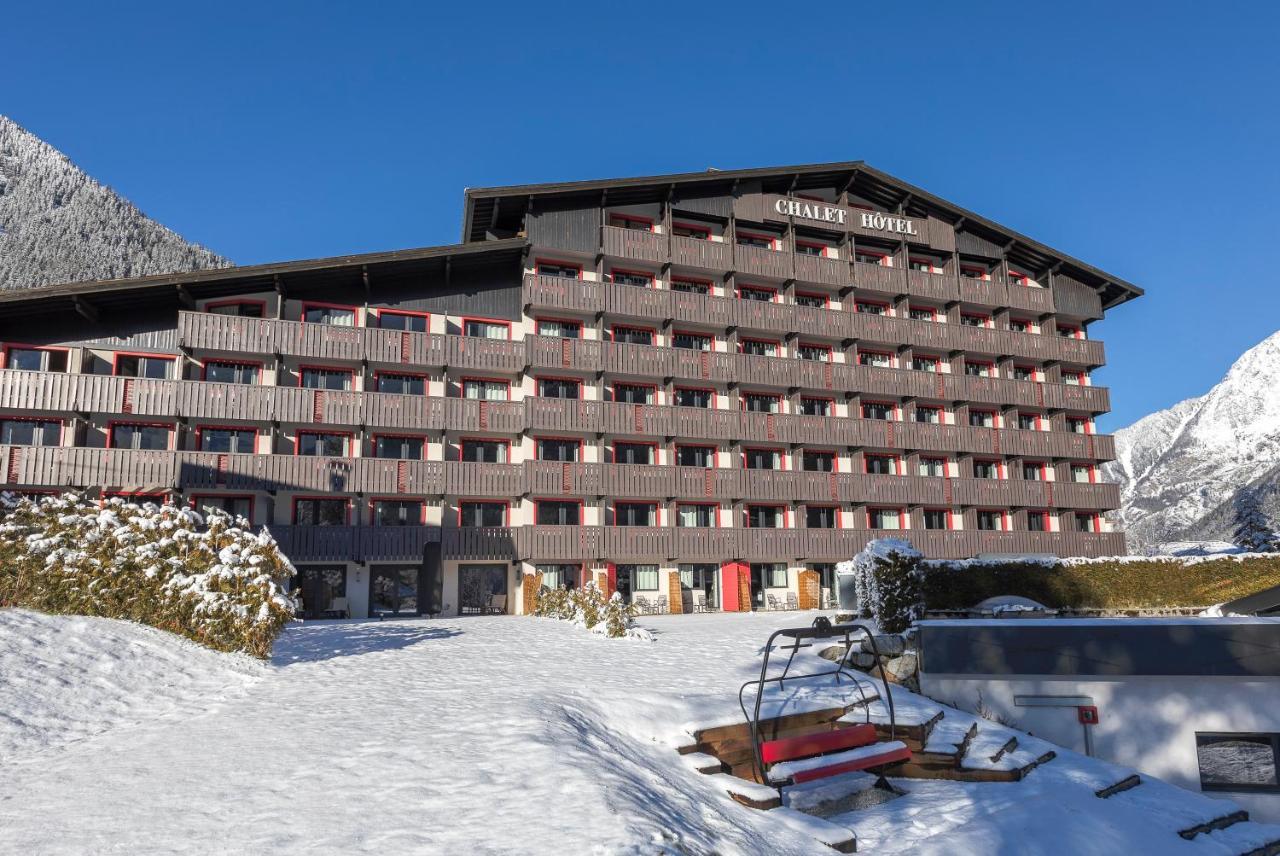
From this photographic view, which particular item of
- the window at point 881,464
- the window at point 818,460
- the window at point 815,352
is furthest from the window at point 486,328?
the window at point 881,464

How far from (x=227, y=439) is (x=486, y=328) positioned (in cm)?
1150

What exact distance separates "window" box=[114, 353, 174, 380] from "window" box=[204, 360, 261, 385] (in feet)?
4.61

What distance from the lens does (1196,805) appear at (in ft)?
36.1

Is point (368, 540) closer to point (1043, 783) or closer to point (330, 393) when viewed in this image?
point (330, 393)

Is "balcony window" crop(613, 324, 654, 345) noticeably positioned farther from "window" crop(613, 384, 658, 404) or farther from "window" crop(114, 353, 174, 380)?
"window" crop(114, 353, 174, 380)

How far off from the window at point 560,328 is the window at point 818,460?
12625 mm

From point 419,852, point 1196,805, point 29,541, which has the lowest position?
point 1196,805

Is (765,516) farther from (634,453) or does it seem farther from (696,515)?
(634,453)

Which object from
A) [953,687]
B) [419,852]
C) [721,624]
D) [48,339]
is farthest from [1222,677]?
[48,339]

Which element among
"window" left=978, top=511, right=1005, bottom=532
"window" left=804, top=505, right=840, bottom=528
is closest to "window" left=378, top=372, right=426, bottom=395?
"window" left=804, top=505, right=840, bottom=528

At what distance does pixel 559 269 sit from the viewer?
39438 millimetres

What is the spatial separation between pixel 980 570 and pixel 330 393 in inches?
978

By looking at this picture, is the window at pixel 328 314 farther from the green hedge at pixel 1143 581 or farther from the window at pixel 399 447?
the green hedge at pixel 1143 581

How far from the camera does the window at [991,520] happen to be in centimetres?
4525
